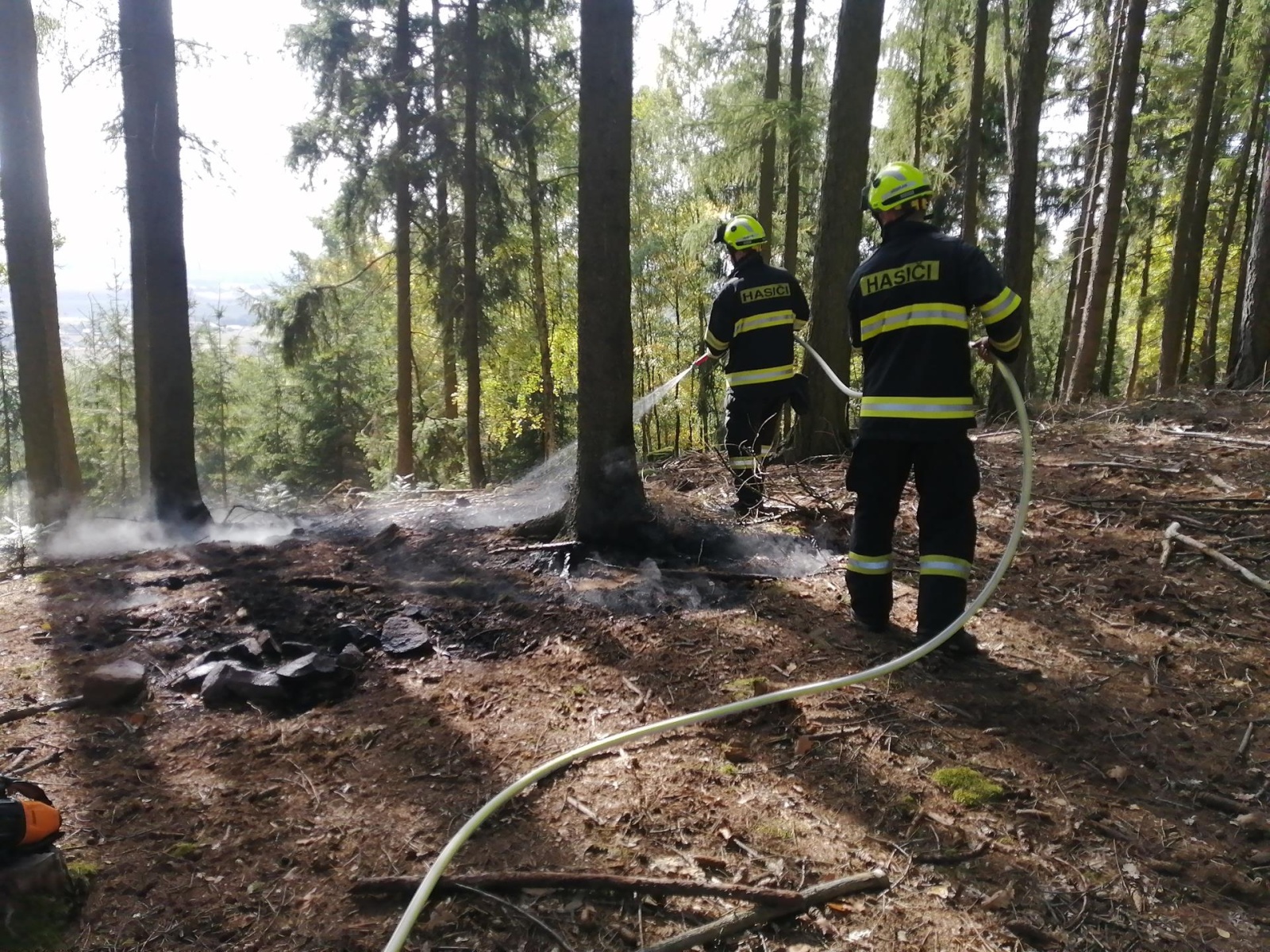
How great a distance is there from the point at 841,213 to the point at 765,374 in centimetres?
252

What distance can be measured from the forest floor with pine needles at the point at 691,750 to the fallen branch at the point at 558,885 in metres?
0.03

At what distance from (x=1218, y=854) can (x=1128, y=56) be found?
12.0 metres

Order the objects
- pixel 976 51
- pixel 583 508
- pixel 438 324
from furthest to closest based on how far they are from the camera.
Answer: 1. pixel 438 324
2. pixel 976 51
3. pixel 583 508

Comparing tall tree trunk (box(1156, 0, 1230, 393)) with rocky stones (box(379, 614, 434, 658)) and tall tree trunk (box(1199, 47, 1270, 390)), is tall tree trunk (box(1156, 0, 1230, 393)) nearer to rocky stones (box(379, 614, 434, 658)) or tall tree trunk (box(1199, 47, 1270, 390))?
tall tree trunk (box(1199, 47, 1270, 390))

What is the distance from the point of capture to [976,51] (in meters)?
12.3

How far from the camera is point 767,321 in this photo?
18.9 feet

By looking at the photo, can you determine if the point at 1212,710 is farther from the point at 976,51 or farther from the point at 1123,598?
the point at 976,51

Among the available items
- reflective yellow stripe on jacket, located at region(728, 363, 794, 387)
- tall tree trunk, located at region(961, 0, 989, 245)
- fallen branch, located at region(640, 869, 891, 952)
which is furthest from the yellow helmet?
tall tree trunk, located at region(961, 0, 989, 245)

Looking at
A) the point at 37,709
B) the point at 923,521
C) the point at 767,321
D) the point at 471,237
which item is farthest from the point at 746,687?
the point at 471,237

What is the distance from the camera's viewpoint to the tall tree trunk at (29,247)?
8695mm

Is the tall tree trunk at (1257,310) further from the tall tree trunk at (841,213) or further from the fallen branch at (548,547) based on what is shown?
the fallen branch at (548,547)

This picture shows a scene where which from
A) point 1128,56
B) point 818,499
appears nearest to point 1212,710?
point 818,499

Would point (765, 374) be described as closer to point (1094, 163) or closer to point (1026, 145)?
point (1026, 145)

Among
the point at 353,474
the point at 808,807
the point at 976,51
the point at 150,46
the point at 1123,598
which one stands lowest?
the point at 353,474
